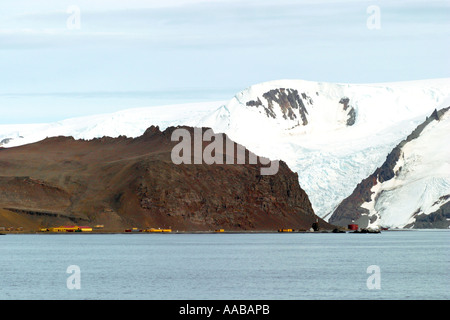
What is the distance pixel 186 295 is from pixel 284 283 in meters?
16.3

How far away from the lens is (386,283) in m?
102

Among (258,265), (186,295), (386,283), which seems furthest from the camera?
(258,265)

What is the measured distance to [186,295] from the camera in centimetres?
8994

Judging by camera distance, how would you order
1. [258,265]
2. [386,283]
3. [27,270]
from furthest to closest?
[258,265] < [27,270] < [386,283]
